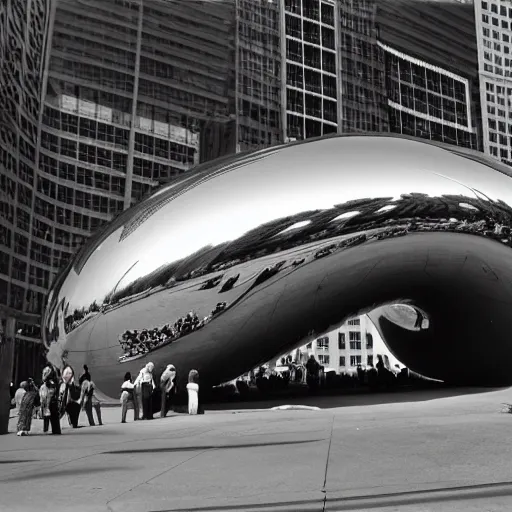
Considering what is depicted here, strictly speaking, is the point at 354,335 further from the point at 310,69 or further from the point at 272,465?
the point at 272,465

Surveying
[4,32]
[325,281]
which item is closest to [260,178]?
[325,281]

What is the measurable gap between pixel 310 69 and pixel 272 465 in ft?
214

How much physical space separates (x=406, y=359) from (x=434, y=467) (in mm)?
6547

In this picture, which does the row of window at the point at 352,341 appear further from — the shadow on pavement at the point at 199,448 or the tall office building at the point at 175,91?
the shadow on pavement at the point at 199,448

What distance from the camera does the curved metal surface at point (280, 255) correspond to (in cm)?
700

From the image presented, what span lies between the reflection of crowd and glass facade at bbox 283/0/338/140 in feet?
191

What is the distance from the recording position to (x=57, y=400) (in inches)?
246

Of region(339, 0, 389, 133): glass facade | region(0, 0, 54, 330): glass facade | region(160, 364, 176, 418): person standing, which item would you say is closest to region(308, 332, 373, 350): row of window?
region(339, 0, 389, 133): glass facade

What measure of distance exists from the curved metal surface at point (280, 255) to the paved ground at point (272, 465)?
1.30 metres

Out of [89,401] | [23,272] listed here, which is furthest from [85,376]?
[23,272]

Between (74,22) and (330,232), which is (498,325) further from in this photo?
(74,22)

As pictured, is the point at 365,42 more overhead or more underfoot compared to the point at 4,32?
more overhead

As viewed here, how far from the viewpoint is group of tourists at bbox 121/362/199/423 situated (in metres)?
6.50

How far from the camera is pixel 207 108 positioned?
2336 inches
